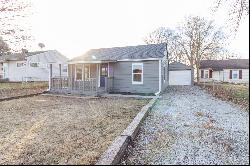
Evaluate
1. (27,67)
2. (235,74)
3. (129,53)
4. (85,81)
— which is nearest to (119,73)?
(129,53)

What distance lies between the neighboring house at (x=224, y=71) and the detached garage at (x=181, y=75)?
1320 cm

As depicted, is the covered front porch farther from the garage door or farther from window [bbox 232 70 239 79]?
window [bbox 232 70 239 79]

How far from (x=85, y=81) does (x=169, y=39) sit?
31558mm

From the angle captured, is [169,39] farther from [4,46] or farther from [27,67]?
[4,46]

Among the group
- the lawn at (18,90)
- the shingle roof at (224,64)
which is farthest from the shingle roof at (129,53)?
the shingle roof at (224,64)

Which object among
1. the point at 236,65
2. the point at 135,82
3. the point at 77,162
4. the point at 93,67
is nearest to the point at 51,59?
the point at 93,67

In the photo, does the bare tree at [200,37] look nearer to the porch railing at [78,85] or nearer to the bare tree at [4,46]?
the porch railing at [78,85]

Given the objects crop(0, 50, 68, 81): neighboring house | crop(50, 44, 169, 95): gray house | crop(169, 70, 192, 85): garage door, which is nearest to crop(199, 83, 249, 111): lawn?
crop(50, 44, 169, 95): gray house

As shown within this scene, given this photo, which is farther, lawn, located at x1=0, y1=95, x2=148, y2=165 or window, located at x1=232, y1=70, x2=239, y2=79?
window, located at x1=232, y1=70, x2=239, y2=79

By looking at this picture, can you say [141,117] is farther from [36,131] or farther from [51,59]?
[51,59]

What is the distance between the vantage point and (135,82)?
1986 centimetres

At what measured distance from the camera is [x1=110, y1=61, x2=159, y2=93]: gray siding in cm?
1916

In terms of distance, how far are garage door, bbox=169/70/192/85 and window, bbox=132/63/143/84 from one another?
621 inches

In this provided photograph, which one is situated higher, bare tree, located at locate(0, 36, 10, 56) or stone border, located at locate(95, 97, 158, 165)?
bare tree, located at locate(0, 36, 10, 56)
